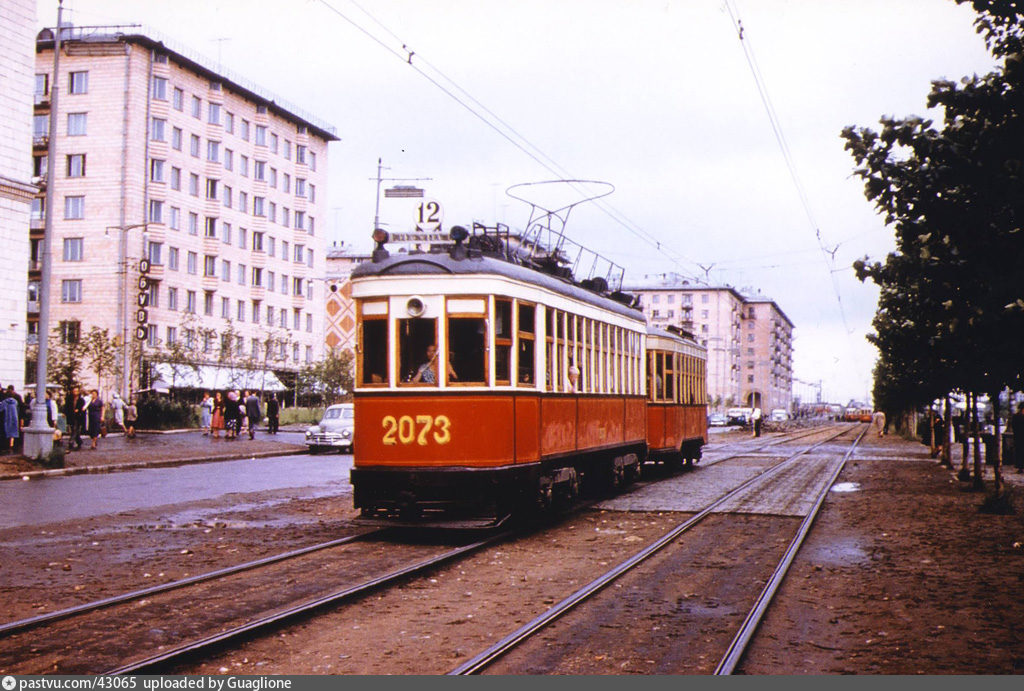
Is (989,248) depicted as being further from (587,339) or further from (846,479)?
(846,479)

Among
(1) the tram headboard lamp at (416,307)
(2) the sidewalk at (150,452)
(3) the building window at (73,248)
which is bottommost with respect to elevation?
(2) the sidewalk at (150,452)

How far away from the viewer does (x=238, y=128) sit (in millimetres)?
74750

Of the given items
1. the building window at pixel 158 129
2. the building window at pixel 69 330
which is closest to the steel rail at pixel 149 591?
the building window at pixel 69 330

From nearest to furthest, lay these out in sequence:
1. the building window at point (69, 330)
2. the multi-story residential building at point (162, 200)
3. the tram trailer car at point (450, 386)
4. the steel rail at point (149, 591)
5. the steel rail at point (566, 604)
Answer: the steel rail at point (566, 604), the steel rail at point (149, 591), the tram trailer car at point (450, 386), the building window at point (69, 330), the multi-story residential building at point (162, 200)

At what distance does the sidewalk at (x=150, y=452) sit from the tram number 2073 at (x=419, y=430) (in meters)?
13.0

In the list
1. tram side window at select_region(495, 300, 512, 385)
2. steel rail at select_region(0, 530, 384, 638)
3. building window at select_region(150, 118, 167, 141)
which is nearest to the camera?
steel rail at select_region(0, 530, 384, 638)

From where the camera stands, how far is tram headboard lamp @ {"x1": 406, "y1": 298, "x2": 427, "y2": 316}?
12.8 meters

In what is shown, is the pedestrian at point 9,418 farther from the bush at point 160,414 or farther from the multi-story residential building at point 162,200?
the multi-story residential building at point 162,200

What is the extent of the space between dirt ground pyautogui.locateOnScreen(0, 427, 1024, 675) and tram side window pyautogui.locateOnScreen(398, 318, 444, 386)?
2.18 m

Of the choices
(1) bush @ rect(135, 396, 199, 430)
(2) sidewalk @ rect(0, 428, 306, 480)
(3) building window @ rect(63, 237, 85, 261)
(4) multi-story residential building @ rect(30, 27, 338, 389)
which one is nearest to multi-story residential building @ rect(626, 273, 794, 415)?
(4) multi-story residential building @ rect(30, 27, 338, 389)

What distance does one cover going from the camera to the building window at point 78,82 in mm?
63688

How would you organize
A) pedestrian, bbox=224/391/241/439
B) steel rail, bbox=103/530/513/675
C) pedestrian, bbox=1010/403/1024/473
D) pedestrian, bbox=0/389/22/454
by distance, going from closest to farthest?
steel rail, bbox=103/530/513/675
pedestrian, bbox=0/389/22/454
pedestrian, bbox=1010/403/1024/473
pedestrian, bbox=224/391/241/439

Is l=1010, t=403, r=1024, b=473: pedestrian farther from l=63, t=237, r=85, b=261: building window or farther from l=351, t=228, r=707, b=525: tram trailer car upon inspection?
l=63, t=237, r=85, b=261: building window

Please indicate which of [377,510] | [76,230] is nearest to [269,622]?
[377,510]
